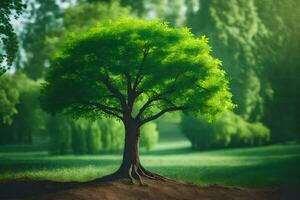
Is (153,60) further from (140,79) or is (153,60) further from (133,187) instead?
(133,187)

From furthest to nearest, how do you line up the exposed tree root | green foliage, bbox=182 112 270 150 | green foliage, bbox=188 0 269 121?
1. green foliage, bbox=182 112 270 150
2. green foliage, bbox=188 0 269 121
3. the exposed tree root

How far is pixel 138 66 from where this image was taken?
66.3 ft

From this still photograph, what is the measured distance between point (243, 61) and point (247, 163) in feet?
45.1

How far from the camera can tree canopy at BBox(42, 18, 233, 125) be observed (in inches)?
773

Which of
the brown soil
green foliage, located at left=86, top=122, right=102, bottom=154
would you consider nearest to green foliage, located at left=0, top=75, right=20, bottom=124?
green foliage, located at left=86, top=122, right=102, bottom=154

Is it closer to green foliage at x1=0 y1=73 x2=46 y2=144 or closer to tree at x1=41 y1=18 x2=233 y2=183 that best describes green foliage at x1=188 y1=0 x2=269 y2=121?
green foliage at x1=0 y1=73 x2=46 y2=144

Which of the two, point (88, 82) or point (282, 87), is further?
point (282, 87)

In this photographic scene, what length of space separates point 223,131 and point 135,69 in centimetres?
2364

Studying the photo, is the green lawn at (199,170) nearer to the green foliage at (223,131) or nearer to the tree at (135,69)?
the tree at (135,69)

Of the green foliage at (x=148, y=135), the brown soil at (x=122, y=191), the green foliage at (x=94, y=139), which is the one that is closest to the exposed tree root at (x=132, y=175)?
the brown soil at (x=122, y=191)

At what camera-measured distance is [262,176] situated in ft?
78.8

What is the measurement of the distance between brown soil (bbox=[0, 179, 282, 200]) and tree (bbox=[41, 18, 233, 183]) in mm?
1398

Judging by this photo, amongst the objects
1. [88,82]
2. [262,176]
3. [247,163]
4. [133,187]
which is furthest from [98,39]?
[247,163]

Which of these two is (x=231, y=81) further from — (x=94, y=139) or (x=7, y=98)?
(x=7, y=98)
